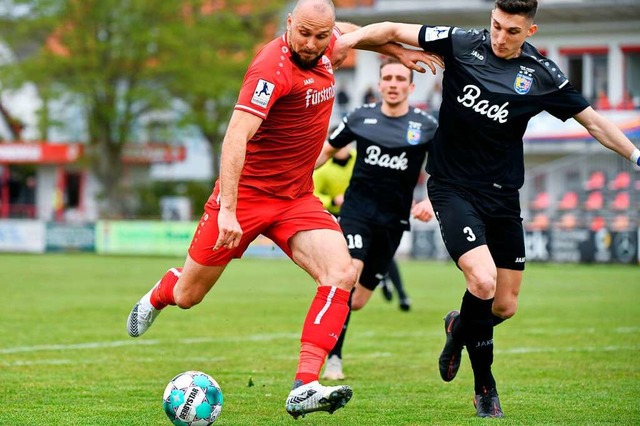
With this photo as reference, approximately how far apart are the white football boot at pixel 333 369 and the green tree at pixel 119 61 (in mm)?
38902

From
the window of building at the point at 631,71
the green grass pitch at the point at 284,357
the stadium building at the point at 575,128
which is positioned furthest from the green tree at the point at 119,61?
the green grass pitch at the point at 284,357

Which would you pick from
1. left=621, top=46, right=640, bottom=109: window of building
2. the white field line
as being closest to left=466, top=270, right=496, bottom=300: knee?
the white field line

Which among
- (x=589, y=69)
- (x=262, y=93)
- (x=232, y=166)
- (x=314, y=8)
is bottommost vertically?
(x=589, y=69)

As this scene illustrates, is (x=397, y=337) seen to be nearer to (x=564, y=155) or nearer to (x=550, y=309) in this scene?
(x=550, y=309)

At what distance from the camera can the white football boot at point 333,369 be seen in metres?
8.90

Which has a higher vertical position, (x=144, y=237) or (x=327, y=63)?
(x=327, y=63)

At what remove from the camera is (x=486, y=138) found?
730 centimetres

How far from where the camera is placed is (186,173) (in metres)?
63.0

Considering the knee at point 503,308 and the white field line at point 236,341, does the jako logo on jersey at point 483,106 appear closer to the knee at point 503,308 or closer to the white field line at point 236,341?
the knee at point 503,308

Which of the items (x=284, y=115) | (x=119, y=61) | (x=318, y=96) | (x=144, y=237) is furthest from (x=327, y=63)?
(x=119, y=61)

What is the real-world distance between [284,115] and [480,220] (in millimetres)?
1494

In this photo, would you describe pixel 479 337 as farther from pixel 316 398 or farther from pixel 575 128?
pixel 575 128

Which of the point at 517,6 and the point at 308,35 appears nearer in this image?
the point at 308,35

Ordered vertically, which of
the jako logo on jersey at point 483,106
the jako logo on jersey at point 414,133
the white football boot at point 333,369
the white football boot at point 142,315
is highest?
the jako logo on jersey at point 483,106
